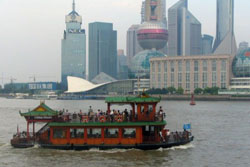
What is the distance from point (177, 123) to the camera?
5331 centimetres

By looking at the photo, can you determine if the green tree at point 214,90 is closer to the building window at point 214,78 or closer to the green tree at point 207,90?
the green tree at point 207,90

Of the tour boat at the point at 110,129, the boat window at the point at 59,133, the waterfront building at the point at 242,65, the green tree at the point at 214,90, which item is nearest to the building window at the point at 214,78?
the waterfront building at the point at 242,65

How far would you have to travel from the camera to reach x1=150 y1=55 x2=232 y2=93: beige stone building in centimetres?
15388

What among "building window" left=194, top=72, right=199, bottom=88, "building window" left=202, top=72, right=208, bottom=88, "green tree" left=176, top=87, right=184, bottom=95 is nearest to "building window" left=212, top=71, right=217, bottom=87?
"building window" left=202, top=72, right=208, bottom=88

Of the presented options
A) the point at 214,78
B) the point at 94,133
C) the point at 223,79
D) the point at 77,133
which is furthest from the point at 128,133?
the point at 214,78

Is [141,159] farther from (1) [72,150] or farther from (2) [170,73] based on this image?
(2) [170,73]

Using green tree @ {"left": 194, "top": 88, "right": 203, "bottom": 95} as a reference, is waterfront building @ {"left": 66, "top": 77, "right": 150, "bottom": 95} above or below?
above

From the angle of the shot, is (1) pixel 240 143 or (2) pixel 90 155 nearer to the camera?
(2) pixel 90 155

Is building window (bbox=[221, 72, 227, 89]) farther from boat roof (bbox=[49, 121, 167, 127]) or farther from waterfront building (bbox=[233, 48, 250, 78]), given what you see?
boat roof (bbox=[49, 121, 167, 127])

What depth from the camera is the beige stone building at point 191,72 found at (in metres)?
154

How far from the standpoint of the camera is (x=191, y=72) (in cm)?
16012

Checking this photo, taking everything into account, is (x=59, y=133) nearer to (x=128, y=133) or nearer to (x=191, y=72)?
(x=128, y=133)

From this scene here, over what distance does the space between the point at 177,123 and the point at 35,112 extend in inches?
995

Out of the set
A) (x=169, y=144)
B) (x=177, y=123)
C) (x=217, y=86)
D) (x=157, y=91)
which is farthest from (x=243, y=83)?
(x=169, y=144)
